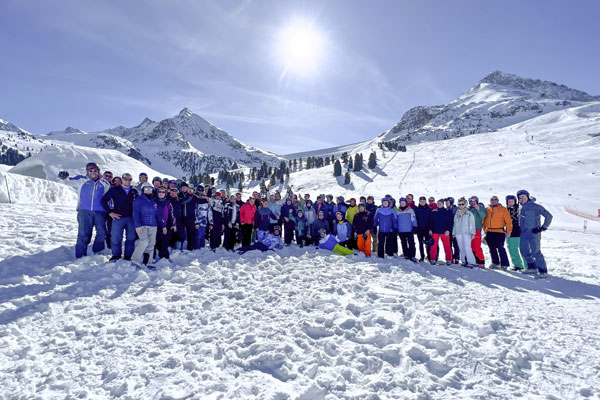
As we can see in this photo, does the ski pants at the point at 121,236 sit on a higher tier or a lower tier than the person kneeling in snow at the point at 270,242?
higher

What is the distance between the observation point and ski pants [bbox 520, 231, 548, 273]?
26.5 feet

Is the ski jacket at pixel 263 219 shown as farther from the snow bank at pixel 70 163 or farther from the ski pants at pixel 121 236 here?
the snow bank at pixel 70 163

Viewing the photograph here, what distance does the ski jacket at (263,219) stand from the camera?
432 inches

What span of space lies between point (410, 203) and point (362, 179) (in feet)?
123

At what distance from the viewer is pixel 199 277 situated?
6.75 m

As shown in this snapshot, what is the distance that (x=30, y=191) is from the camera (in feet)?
53.9

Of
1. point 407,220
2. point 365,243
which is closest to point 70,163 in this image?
point 365,243

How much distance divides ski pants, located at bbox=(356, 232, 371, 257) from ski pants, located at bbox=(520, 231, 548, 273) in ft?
14.5

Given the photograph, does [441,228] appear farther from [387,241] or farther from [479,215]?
[387,241]

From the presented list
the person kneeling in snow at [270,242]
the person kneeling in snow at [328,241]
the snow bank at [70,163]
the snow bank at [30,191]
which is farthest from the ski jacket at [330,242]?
the snow bank at [70,163]

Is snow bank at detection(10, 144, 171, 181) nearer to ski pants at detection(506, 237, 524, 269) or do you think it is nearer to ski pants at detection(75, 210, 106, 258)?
ski pants at detection(75, 210, 106, 258)

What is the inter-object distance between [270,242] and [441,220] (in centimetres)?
590

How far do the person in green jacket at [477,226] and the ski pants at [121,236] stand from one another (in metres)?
10.1

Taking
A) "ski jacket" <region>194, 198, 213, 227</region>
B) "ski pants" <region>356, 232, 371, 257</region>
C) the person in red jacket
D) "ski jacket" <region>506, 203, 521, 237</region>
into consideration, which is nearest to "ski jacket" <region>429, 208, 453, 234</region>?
"ski jacket" <region>506, 203, 521, 237</region>
